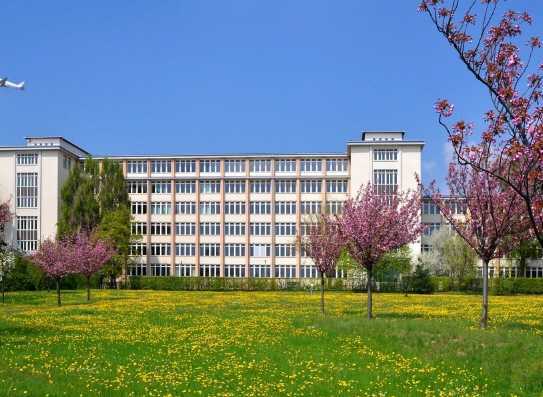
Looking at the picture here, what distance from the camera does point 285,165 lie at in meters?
93.9

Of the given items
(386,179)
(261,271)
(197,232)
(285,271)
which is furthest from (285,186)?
(386,179)

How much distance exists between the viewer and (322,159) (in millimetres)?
92875

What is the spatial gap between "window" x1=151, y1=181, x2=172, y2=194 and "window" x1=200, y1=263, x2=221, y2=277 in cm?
1282

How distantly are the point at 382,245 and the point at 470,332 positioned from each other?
9.40m

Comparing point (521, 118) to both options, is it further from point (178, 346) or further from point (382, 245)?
point (382, 245)

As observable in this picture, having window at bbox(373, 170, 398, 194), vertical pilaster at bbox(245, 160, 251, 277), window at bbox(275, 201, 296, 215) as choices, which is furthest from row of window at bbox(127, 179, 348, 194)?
window at bbox(373, 170, 398, 194)

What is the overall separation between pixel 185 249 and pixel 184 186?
963 centimetres

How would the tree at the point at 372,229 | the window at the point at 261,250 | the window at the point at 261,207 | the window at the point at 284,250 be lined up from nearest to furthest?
the tree at the point at 372,229, the window at the point at 284,250, the window at the point at 261,250, the window at the point at 261,207

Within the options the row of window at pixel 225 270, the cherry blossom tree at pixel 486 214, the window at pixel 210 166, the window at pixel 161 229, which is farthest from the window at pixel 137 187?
→ the cherry blossom tree at pixel 486 214

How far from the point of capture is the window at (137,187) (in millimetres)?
96250

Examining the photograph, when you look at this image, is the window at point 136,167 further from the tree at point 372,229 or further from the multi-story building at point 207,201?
the tree at point 372,229

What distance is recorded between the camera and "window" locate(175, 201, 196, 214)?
9562cm

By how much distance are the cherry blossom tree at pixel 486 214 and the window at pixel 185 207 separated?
235 ft

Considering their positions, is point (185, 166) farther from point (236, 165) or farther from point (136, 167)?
point (236, 165)
